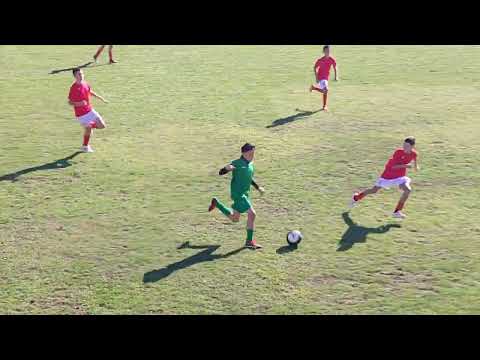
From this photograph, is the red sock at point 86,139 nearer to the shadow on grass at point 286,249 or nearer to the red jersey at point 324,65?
the shadow on grass at point 286,249

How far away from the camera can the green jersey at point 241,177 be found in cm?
1305

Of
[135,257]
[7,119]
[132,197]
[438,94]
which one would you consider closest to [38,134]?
[7,119]

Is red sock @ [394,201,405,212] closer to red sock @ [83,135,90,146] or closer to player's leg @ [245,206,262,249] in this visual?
player's leg @ [245,206,262,249]

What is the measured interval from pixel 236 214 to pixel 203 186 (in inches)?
116

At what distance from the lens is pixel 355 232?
13797 millimetres

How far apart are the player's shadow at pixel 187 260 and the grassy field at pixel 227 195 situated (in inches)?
1.6

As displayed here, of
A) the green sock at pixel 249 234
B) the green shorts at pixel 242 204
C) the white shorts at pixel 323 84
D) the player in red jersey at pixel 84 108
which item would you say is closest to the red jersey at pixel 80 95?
the player in red jersey at pixel 84 108

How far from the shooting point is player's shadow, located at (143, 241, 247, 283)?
12.1 m

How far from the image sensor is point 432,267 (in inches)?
484

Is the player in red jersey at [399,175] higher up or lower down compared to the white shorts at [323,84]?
lower down

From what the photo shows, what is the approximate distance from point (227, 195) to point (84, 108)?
5534 mm

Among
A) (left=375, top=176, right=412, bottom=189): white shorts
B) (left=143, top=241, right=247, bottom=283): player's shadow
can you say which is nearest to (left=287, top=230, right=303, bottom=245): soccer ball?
(left=143, top=241, right=247, bottom=283): player's shadow

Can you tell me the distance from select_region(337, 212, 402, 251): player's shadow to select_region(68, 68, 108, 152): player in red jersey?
824 centimetres

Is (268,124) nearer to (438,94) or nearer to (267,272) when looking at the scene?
(438,94)
